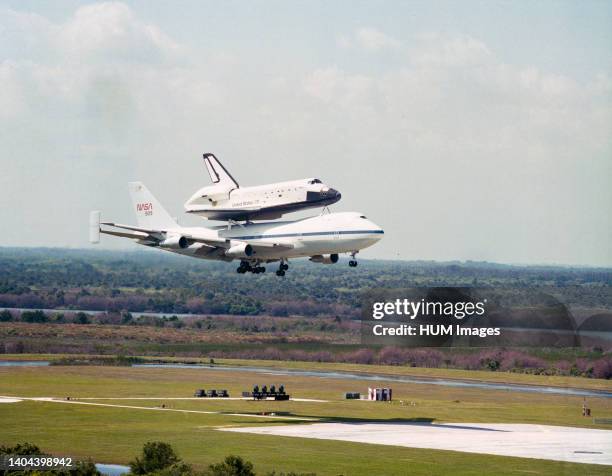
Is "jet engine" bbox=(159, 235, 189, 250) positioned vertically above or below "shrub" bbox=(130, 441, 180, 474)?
above

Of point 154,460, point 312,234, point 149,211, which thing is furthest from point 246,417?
point 154,460

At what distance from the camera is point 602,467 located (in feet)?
304

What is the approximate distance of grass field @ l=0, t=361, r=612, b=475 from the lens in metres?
93.7

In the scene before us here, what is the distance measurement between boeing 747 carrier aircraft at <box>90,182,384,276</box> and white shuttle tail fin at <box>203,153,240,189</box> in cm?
453

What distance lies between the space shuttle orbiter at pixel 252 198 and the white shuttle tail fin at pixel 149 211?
12322 millimetres

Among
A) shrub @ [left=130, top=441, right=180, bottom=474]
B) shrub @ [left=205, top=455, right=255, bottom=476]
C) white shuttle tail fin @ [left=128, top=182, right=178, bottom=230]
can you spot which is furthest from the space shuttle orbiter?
shrub @ [left=205, top=455, right=255, bottom=476]

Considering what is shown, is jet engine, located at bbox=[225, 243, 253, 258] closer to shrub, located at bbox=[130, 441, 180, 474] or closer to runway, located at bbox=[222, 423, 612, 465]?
runway, located at bbox=[222, 423, 612, 465]

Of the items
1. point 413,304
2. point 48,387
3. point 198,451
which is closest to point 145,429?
point 198,451

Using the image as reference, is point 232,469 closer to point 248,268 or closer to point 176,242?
point 248,268

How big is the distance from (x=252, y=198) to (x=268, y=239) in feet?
14.1

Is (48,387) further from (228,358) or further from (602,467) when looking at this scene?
(602,467)

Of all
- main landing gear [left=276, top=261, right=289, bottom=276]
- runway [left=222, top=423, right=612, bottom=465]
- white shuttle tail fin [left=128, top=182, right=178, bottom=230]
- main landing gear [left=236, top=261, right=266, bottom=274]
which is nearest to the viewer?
runway [left=222, top=423, right=612, bottom=465]

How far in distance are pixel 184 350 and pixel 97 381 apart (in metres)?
42.9

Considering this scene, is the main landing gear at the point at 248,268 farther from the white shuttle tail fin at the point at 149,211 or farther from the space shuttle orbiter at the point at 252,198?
the white shuttle tail fin at the point at 149,211
